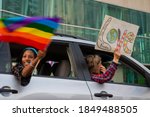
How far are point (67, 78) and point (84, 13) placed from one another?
1747cm

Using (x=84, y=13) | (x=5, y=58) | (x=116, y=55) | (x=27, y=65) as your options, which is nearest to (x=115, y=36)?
(x=116, y=55)

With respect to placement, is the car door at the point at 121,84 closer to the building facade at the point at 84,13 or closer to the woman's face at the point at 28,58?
the woman's face at the point at 28,58

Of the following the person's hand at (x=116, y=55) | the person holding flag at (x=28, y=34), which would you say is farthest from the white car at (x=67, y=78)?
the person's hand at (x=116, y=55)

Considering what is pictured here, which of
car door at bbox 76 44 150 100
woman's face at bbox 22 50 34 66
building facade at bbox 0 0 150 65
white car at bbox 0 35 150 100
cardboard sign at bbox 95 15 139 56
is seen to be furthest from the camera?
building facade at bbox 0 0 150 65

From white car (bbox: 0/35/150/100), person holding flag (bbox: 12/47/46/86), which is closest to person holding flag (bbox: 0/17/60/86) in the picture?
person holding flag (bbox: 12/47/46/86)

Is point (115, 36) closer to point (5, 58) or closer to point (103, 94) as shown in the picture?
point (103, 94)

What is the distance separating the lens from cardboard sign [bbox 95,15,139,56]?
4312 mm

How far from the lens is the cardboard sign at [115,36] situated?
431 centimetres

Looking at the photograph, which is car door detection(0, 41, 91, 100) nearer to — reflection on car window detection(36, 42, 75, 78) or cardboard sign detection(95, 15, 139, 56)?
reflection on car window detection(36, 42, 75, 78)

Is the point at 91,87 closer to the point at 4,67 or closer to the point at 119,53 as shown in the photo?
the point at 119,53

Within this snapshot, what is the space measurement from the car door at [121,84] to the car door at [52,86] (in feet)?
0.32

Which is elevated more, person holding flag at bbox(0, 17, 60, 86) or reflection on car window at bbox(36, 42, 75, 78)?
person holding flag at bbox(0, 17, 60, 86)

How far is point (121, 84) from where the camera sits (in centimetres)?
464

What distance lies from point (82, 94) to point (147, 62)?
67.6 ft
